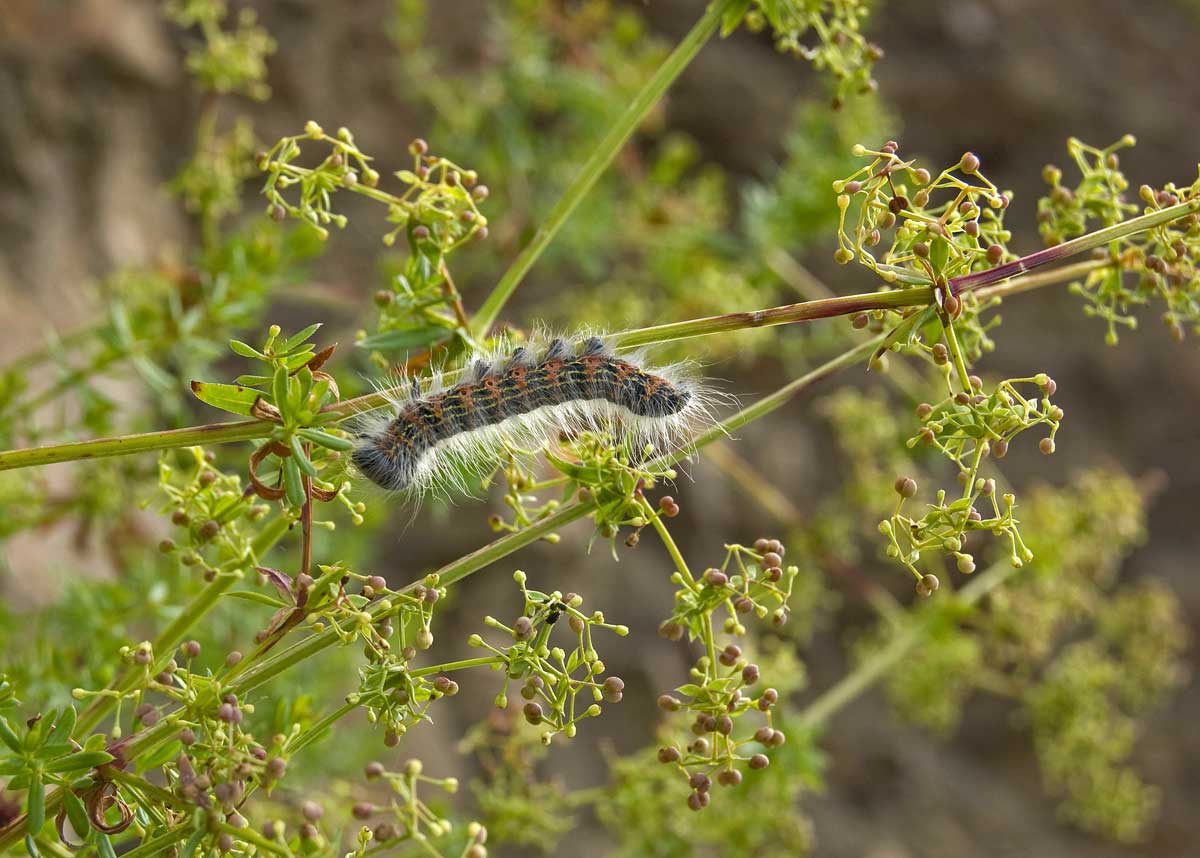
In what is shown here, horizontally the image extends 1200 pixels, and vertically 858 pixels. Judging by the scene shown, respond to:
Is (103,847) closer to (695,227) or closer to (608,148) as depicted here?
(608,148)

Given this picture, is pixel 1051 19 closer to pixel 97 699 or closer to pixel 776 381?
pixel 776 381

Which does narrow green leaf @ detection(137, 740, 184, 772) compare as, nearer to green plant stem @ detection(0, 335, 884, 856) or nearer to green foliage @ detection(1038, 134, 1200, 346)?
green plant stem @ detection(0, 335, 884, 856)

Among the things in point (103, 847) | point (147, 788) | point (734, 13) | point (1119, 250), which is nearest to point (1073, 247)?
point (1119, 250)

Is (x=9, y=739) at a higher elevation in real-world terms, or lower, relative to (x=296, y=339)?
lower

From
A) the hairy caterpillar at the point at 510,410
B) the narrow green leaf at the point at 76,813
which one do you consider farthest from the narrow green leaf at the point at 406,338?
the narrow green leaf at the point at 76,813

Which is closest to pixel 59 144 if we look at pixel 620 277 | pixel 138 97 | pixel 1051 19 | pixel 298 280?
pixel 138 97
